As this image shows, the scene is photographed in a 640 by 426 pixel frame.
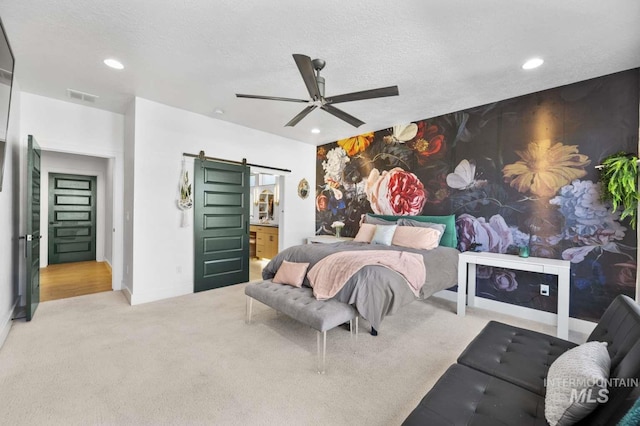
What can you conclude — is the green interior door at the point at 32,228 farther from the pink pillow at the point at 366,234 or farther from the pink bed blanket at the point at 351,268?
the pink pillow at the point at 366,234

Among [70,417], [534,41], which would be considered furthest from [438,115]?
[70,417]

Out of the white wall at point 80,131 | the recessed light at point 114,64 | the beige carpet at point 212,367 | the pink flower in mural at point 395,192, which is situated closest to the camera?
the beige carpet at point 212,367

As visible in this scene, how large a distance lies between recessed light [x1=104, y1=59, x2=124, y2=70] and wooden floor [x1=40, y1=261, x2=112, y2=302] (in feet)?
10.6

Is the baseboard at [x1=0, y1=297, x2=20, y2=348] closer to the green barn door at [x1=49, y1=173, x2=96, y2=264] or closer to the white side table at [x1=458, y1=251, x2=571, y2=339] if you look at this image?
the green barn door at [x1=49, y1=173, x2=96, y2=264]

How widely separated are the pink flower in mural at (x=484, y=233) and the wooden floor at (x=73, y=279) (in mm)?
5370

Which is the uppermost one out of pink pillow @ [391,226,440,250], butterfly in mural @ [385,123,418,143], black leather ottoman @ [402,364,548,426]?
butterfly in mural @ [385,123,418,143]

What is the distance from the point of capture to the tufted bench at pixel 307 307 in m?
2.28

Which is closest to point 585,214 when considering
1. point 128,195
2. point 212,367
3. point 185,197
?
point 212,367

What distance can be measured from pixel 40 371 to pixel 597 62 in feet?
18.1

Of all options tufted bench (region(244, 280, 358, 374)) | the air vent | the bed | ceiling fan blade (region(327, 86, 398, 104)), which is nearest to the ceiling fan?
ceiling fan blade (region(327, 86, 398, 104))

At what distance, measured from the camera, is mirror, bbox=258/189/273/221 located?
286 inches

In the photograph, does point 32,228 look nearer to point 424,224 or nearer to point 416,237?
point 416,237

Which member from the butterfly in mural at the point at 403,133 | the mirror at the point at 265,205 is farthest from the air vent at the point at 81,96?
the butterfly in mural at the point at 403,133

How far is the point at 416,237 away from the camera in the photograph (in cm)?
389
